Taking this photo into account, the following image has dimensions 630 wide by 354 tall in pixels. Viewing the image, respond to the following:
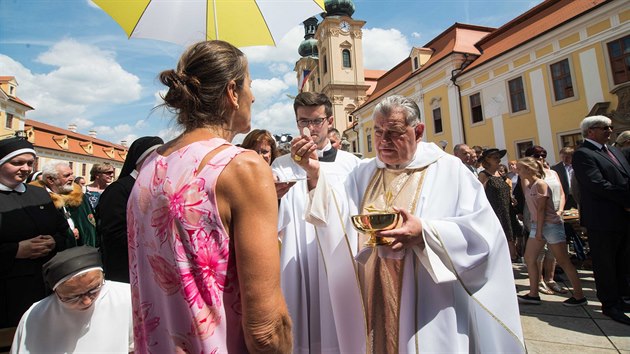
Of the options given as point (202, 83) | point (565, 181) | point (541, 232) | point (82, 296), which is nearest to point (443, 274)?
point (202, 83)

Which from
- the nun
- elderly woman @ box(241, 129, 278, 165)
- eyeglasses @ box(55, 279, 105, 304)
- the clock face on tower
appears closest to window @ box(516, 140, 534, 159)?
elderly woman @ box(241, 129, 278, 165)

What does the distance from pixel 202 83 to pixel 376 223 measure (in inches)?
39.5

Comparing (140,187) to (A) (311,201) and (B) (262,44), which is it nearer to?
(A) (311,201)

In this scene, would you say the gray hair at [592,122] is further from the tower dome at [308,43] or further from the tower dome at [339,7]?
the tower dome at [308,43]

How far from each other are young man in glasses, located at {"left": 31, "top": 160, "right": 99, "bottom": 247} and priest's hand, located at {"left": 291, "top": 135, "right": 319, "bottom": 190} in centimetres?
334

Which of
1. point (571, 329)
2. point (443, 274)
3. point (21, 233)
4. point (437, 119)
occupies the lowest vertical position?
point (571, 329)

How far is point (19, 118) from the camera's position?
37.0 meters

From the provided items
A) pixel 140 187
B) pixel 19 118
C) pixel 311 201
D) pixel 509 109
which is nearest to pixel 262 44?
pixel 311 201

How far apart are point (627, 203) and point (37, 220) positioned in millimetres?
5624

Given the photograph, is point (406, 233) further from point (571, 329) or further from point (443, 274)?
point (571, 329)

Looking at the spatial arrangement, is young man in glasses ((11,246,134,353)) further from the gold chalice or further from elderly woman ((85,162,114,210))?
elderly woman ((85,162,114,210))

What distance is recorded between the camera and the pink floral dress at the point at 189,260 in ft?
3.27

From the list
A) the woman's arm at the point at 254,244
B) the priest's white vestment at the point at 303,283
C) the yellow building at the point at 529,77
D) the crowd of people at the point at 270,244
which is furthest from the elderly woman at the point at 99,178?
the yellow building at the point at 529,77

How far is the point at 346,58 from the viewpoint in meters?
43.5
